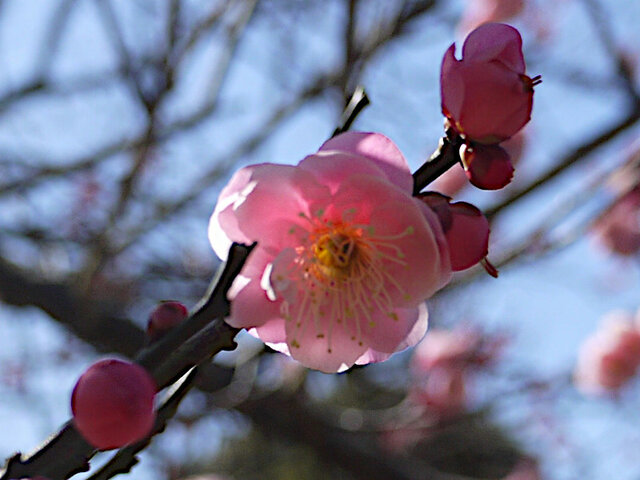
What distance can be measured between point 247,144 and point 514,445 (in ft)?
16.8

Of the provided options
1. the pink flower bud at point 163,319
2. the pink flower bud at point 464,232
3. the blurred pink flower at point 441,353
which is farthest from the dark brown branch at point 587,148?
the blurred pink flower at point 441,353

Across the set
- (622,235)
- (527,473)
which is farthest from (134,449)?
(527,473)

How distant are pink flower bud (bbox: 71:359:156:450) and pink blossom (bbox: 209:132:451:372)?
0.11 m

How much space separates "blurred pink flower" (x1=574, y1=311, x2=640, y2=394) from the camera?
2951mm

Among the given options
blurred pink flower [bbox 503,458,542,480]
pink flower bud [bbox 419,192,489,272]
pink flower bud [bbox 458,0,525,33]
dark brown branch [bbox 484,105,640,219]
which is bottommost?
blurred pink flower [bbox 503,458,542,480]

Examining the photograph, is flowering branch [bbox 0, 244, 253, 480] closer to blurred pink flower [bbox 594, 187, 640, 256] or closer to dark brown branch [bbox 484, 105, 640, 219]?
dark brown branch [bbox 484, 105, 640, 219]

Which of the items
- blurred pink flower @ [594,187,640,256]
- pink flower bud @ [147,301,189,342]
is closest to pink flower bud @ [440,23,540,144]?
pink flower bud @ [147,301,189,342]

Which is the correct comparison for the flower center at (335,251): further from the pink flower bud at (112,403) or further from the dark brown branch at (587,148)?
the dark brown branch at (587,148)

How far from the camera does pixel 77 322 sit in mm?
2086

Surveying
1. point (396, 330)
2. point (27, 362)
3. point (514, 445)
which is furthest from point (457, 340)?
point (514, 445)

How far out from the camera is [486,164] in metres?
0.61

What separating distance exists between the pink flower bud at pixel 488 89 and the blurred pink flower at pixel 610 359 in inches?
104

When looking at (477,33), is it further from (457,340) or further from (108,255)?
(457,340)

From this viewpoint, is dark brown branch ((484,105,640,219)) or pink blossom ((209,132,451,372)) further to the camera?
dark brown branch ((484,105,640,219))
